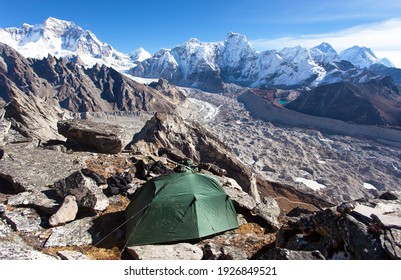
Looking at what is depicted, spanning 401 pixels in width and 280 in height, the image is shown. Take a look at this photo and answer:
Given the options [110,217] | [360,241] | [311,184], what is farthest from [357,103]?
[360,241]

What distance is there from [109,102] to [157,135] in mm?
129865

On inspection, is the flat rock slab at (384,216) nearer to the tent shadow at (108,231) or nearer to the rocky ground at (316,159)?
the tent shadow at (108,231)

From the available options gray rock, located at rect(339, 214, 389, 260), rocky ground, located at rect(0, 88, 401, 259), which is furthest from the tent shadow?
gray rock, located at rect(339, 214, 389, 260)

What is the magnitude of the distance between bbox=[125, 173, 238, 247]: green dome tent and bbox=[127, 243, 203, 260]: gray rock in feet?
1.76

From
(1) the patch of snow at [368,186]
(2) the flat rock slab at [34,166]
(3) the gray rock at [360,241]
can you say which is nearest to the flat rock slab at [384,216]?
(3) the gray rock at [360,241]

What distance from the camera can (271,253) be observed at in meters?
6.55

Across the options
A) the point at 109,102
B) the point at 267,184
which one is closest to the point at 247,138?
the point at 267,184

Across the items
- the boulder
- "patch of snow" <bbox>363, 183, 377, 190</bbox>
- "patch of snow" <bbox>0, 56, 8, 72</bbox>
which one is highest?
"patch of snow" <bbox>0, 56, 8, 72</bbox>

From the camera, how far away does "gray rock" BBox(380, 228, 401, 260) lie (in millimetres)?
5488

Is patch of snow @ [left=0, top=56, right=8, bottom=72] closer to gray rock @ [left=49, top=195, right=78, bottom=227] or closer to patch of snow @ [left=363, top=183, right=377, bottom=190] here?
patch of snow @ [left=363, top=183, right=377, bottom=190]

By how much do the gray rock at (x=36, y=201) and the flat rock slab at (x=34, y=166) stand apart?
63 cm

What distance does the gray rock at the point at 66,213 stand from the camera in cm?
930

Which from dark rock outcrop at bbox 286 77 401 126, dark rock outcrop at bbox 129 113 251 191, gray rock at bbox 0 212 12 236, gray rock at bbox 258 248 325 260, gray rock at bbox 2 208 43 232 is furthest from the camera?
dark rock outcrop at bbox 286 77 401 126
